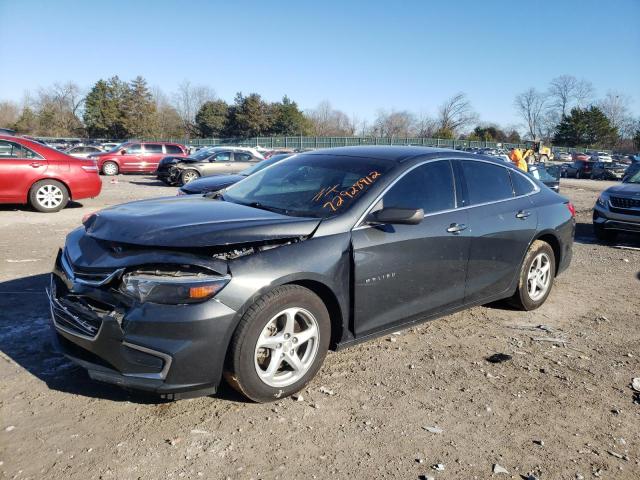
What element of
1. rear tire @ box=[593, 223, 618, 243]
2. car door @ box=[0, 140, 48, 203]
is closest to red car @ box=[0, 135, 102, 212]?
car door @ box=[0, 140, 48, 203]

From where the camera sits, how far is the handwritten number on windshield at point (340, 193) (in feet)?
12.4

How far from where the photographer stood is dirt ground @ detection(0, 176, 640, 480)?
2.72 m

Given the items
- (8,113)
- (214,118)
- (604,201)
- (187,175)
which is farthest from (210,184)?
(8,113)

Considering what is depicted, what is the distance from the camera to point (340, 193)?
390cm

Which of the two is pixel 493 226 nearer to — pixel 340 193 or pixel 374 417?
pixel 340 193

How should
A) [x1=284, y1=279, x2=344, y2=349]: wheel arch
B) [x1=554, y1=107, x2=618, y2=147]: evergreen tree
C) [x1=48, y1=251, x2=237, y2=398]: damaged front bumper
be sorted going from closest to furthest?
[x1=48, y1=251, x2=237, y2=398]: damaged front bumper < [x1=284, y1=279, x2=344, y2=349]: wheel arch < [x1=554, y1=107, x2=618, y2=147]: evergreen tree

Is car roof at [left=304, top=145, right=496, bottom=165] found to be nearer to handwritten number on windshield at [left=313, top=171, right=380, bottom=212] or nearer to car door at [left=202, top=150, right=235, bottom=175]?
handwritten number on windshield at [left=313, top=171, right=380, bottom=212]

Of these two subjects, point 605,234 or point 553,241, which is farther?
point 605,234

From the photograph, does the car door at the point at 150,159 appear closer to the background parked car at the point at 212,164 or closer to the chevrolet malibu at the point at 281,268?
the background parked car at the point at 212,164

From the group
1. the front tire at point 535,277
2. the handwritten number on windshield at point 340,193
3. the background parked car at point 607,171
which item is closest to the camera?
the handwritten number on windshield at point 340,193

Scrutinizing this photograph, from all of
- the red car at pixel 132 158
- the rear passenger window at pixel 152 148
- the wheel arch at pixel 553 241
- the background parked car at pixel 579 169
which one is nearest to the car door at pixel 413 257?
the wheel arch at pixel 553 241

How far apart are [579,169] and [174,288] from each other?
3855cm

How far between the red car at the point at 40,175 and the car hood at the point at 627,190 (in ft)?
33.9

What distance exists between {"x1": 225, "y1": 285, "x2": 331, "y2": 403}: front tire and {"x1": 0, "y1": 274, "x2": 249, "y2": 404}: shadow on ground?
28cm
